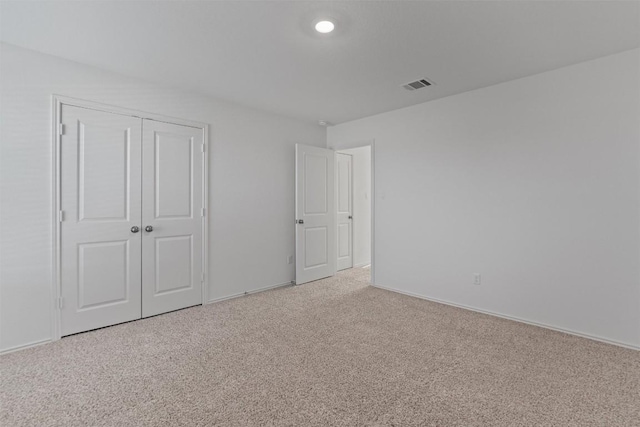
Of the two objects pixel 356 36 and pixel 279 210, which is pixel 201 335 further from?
pixel 356 36

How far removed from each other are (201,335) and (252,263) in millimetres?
1403

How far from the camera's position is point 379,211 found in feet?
14.5

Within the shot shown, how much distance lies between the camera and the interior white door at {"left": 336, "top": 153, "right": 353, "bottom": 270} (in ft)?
18.2

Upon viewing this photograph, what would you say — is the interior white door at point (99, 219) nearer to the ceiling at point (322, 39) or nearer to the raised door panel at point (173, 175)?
the raised door panel at point (173, 175)

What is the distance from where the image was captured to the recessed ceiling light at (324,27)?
218cm

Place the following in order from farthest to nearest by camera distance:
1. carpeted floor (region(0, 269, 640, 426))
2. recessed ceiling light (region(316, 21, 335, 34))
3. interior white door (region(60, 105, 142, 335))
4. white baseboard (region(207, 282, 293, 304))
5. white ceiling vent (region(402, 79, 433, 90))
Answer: white baseboard (region(207, 282, 293, 304)) < white ceiling vent (region(402, 79, 433, 90)) < interior white door (region(60, 105, 142, 335)) < recessed ceiling light (region(316, 21, 335, 34)) < carpeted floor (region(0, 269, 640, 426))

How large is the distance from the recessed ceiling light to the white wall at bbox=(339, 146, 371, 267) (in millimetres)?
3415

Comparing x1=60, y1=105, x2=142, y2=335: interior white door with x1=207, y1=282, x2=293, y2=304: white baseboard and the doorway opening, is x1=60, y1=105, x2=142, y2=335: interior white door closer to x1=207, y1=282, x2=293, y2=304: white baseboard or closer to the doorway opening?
x1=207, y1=282, x2=293, y2=304: white baseboard

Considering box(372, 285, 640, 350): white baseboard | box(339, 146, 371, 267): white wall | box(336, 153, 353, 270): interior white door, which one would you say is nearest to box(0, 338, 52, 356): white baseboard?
box(372, 285, 640, 350): white baseboard

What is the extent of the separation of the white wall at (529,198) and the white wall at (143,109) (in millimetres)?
1583

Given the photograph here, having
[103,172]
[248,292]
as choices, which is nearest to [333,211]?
[248,292]

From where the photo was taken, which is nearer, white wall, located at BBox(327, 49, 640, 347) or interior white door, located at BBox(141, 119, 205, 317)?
white wall, located at BBox(327, 49, 640, 347)

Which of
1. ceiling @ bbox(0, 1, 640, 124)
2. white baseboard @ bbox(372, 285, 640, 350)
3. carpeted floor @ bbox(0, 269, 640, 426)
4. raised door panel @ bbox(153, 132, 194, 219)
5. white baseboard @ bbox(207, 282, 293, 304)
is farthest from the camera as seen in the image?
white baseboard @ bbox(207, 282, 293, 304)

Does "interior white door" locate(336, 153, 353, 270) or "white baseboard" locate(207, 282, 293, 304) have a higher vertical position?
"interior white door" locate(336, 153, 353, 270)
